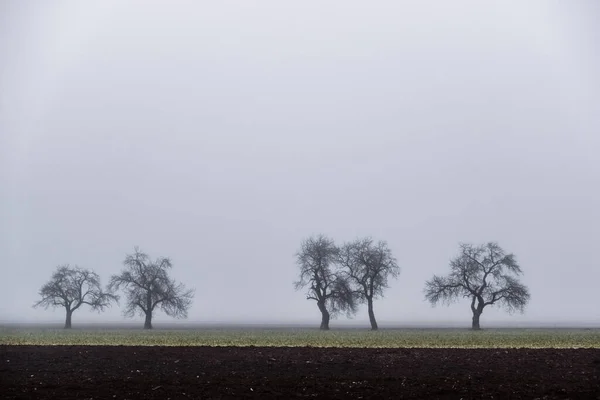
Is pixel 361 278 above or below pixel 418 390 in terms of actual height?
above

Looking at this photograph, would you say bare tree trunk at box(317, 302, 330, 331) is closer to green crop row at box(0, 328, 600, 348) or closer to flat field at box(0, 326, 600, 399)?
green crop row at box(0, 328, 600, 348)

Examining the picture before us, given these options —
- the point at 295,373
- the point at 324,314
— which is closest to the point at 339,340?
the point at 295,373

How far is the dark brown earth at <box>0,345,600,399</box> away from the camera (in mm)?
23750

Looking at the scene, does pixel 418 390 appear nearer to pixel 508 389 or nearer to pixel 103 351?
pixel 508 389

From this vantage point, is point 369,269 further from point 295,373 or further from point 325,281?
point 295,373

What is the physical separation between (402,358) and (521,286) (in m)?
47.0

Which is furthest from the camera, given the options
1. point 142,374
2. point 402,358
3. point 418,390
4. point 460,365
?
point 402,358

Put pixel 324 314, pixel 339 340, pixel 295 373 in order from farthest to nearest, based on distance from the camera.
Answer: pixel 324 314, pixel 339 340, pixel 295 373

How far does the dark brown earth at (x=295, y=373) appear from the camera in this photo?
2375 centimetres

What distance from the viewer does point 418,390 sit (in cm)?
2402

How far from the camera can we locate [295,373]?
2736 cm

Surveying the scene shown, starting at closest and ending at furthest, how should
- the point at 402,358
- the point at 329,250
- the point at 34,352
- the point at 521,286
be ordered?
the point at 402,358
the point at 34,352
the point at 521,286
the point at 329,250

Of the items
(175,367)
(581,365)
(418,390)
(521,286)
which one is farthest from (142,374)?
(521,286)

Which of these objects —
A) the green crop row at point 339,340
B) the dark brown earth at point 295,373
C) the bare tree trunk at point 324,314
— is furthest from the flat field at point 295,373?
the bare tree trunk at point 324,314
